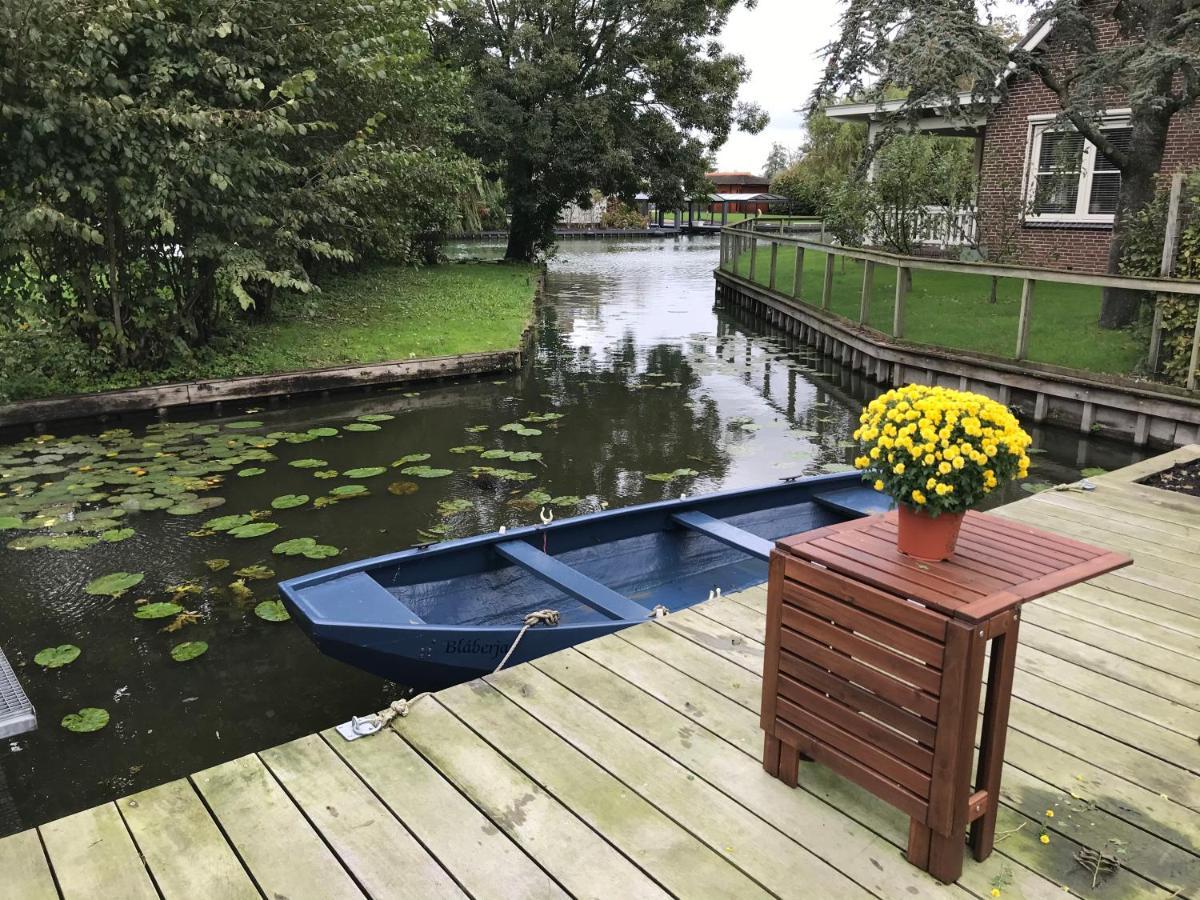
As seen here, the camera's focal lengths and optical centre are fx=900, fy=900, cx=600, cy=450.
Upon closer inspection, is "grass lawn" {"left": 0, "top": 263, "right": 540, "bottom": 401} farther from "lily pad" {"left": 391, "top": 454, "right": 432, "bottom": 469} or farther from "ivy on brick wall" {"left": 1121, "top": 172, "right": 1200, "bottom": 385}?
Result: "ivy on brick wall" {"left": 1121, "top": 172, "right": 1200, "bottom": 385}

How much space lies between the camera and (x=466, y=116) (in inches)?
885

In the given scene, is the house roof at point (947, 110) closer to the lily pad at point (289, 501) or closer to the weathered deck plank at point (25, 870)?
the lily pad at point (289, 501)

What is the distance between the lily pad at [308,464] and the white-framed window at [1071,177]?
1289cm

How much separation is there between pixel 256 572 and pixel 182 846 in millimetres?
3380

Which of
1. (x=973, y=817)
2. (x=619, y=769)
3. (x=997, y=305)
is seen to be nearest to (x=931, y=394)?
(x=973, y=817)

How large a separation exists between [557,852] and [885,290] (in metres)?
15.7

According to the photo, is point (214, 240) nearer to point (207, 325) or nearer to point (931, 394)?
point (207, 325)

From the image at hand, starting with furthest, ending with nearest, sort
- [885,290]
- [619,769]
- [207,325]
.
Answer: [885,290], [207,325], [619,769]

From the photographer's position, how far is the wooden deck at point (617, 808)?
232cm

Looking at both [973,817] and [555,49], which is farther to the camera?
[555,49]

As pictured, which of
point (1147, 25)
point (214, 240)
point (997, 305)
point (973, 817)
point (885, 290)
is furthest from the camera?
point (885, 290)

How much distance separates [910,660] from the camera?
2189 millimetres

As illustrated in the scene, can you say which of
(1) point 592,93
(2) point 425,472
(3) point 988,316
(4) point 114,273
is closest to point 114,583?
(2) point 425,472

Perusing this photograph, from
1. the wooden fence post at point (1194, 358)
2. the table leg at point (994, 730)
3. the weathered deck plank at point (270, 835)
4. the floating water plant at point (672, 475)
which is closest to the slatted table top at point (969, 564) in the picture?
the table leg at point (994, 730)
